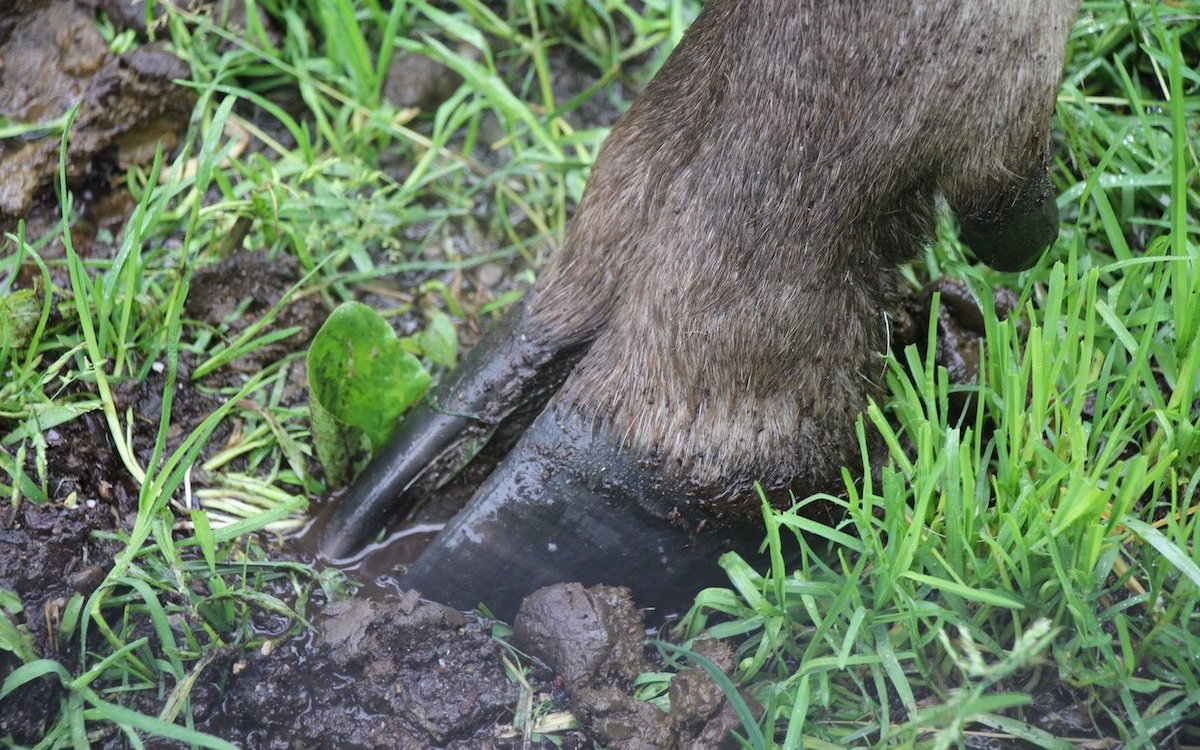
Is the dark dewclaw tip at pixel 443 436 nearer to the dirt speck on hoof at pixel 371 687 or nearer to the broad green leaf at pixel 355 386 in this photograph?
the broad green leaf at pixel 355 386

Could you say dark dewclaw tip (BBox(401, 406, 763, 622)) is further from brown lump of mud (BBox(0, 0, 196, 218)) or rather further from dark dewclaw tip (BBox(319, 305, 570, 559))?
brown lump of mud (BBox(0, 0, 196, 218))

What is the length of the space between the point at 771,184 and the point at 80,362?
1.54 metres

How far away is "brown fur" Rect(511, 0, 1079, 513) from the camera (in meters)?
2.00

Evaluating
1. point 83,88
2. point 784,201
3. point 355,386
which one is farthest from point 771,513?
point 83,88

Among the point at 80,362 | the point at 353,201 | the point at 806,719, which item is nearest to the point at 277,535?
the point at 80,362

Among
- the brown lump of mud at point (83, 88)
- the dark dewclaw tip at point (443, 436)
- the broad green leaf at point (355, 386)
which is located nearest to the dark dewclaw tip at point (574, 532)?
the dark dewclaw tip at point (443, 436)

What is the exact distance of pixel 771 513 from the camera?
6.70 ft

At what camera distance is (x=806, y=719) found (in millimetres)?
2000

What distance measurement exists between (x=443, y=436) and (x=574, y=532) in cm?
40

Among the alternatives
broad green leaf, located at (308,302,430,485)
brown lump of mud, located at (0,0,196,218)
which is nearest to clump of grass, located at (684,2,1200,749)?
broad green leaf, located at (308,302,430,485)

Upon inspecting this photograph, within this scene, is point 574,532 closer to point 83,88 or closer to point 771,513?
point 771,513

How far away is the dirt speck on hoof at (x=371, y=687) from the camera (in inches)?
81.0

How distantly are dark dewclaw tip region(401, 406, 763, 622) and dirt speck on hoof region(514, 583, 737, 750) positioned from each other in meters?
0.08

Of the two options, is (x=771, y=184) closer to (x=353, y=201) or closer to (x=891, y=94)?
(x=891, y=94)
